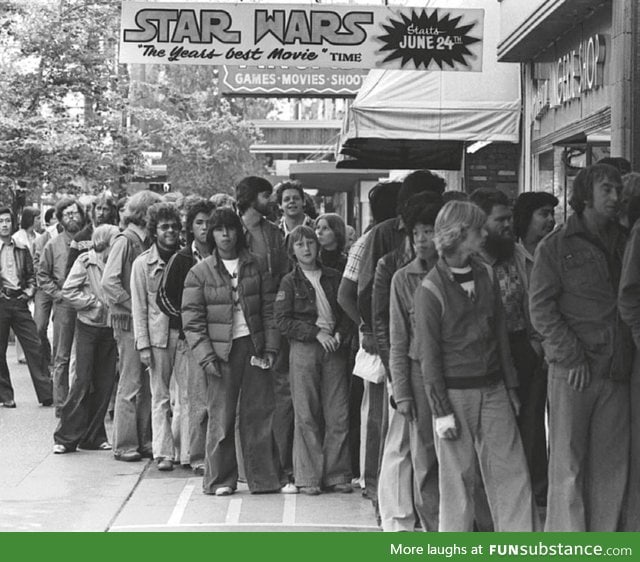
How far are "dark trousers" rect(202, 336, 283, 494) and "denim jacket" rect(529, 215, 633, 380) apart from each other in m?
2.93

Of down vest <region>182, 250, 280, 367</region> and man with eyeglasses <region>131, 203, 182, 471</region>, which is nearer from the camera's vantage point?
down vest <region>182, 250, 280, 367</region>

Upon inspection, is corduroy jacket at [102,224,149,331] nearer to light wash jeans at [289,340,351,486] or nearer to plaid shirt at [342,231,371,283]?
light wash jeans at [289,340,351,486]

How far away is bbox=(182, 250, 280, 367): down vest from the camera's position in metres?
9.35

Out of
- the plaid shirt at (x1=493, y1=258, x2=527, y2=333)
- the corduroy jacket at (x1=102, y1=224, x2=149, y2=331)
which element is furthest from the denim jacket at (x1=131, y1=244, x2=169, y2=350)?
the plaid shirt at (x1=493, y1=258, x2=527, y2=333)

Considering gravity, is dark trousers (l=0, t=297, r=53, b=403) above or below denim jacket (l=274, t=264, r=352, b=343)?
below

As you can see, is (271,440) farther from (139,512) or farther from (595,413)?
(595,413)

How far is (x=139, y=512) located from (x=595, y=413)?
3207mm

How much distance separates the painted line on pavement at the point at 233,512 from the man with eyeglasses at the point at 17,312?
17.9 feet

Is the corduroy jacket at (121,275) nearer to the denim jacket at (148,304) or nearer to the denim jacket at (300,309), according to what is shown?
the denim jacket at (148,304)

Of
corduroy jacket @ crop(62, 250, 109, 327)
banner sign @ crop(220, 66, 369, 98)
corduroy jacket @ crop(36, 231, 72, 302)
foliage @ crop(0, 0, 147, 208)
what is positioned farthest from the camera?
foliage @ crop(0, 0, 147, 208)

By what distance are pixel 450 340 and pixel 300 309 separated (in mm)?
2578

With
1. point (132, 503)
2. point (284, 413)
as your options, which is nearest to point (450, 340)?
point (132, 503)

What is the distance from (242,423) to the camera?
953 cm

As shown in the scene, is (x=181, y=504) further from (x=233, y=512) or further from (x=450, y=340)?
(x=450, y=340)
